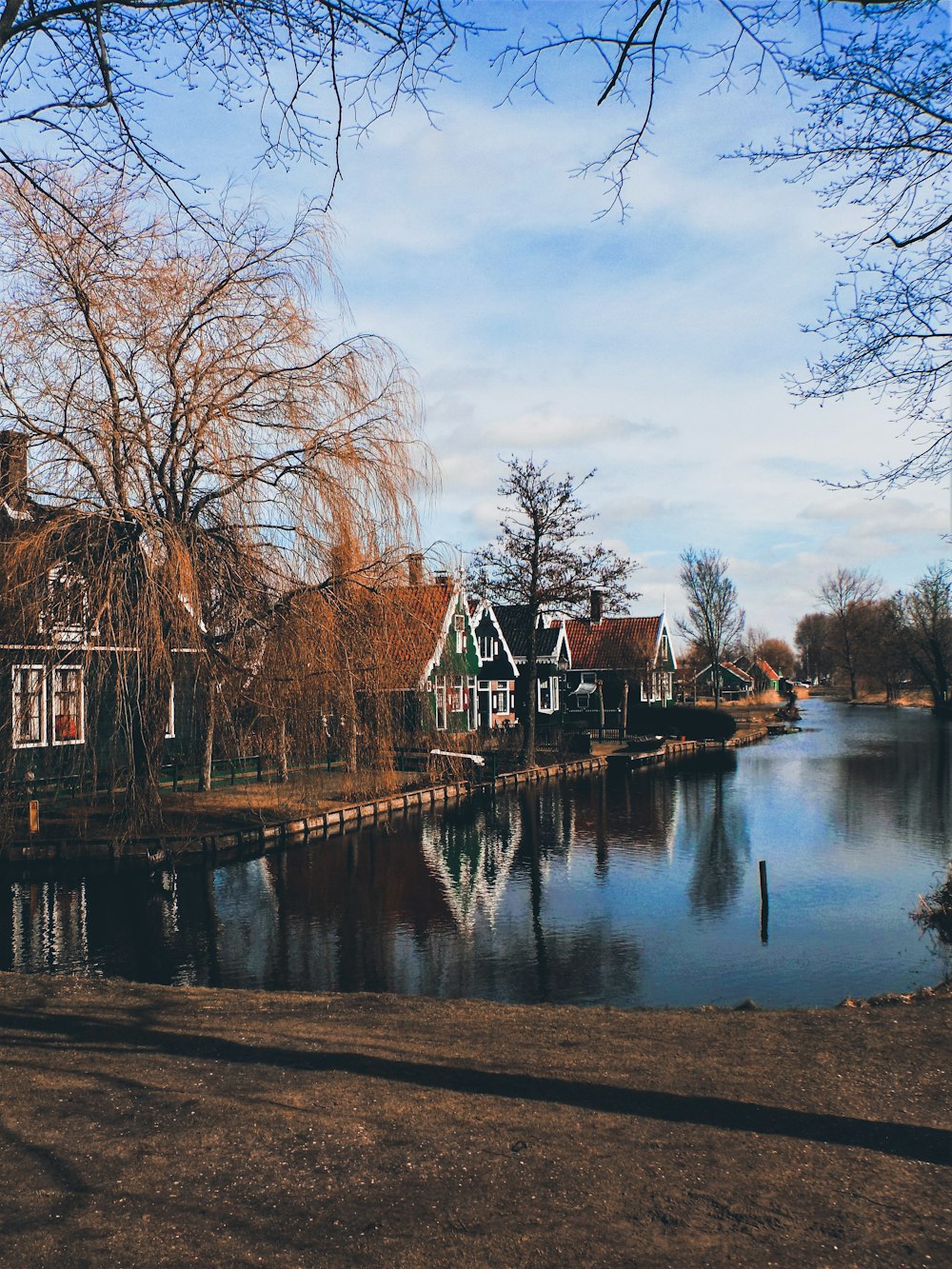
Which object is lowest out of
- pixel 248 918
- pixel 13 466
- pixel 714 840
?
pixel 714 840

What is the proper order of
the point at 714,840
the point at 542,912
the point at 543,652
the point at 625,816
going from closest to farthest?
1. the point at 542,912
2. the point at 714,840
3. the point at 625,816
4. the point at 543,652

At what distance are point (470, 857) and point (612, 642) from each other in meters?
45.2

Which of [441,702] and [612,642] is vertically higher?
[612,642]

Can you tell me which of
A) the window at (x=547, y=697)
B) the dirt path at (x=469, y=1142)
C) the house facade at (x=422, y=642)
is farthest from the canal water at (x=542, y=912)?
the window at (x=547, y=697)

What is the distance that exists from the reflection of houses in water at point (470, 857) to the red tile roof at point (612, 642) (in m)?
36.0

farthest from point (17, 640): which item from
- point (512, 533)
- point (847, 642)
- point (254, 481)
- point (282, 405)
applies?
point (847, 642)

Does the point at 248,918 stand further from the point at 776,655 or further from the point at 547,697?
the point at 776,655

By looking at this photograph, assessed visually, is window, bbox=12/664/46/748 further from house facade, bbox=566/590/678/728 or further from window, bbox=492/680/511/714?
house facade, bbox=566/590/678/728

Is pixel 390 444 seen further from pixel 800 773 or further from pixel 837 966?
pixel 800 773

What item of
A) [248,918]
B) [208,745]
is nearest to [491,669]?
[208,745]

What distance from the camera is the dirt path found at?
4203 millimetres

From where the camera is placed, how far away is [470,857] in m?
20.8

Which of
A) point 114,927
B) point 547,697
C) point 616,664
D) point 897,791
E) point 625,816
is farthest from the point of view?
point 616,664

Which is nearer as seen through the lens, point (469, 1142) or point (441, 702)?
point (469, 1142)
